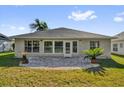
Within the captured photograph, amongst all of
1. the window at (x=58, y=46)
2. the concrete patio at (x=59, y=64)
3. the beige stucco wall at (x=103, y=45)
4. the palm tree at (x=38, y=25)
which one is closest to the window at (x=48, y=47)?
the window at (x=58, y=46)

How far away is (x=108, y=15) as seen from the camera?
1118 inches

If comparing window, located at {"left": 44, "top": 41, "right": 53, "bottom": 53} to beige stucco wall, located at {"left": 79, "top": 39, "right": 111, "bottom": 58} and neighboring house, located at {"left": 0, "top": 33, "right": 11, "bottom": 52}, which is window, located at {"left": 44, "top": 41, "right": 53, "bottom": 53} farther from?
neighboring house, located at {"left": 0, "top": 33, "right": 11, "bottom": 52}

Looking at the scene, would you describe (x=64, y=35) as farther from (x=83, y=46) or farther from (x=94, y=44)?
(x=94, y=44)

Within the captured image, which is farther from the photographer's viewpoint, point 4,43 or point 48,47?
point 4,43

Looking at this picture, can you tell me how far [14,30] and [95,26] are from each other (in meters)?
13.5

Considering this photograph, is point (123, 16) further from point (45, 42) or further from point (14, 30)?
point (14, 30)

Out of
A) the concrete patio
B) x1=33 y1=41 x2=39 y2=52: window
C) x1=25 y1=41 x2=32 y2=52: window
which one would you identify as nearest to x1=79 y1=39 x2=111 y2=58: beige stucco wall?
the concrete patio

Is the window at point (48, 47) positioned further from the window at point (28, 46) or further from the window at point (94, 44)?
the window at point (94, 44)

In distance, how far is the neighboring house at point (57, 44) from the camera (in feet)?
75.5

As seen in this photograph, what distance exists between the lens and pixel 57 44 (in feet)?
76.9

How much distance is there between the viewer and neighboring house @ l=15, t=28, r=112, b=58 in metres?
Result: 23.0

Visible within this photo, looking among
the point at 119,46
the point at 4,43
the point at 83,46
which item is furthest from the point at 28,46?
the point at 4,43
